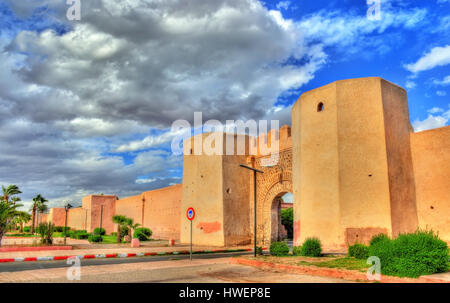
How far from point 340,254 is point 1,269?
1020 centimetres

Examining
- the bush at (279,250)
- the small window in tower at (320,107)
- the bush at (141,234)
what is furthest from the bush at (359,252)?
the bush at (141,234)

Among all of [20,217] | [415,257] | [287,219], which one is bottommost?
[287,219]

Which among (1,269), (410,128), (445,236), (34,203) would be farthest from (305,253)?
(34,203)

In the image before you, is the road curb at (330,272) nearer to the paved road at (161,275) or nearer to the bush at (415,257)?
the bush at (415,257)

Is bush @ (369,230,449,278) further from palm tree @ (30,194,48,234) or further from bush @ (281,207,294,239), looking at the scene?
palm tree @ (30,194,48,234)

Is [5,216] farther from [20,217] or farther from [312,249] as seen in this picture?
[20,217]

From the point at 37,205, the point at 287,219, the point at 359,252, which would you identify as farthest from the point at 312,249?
the point at 37,205

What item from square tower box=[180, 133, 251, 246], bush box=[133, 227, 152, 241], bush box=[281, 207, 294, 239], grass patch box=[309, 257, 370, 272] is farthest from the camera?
bush box=[281, 207, 294, 239]

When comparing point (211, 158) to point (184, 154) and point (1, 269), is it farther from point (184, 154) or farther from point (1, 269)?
point (1, 269)

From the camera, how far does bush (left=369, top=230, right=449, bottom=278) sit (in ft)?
22.4

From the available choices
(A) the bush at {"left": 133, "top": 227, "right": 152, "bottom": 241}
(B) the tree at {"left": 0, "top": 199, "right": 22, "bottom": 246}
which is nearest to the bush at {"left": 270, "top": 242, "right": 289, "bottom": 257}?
(B) the tree at {"left": 0, "top": 199, "right": 22, "bottom": 246}

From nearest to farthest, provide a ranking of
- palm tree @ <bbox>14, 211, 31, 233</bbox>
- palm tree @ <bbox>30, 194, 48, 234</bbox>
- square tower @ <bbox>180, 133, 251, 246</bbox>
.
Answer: palm tree @ <bbox>14, 211, 31, 233</bbox>
square tower @ <bbox>180, 133, 251, 246</bbox>
palm tree @ <bbox>30, 194, 48, 234</bbox>

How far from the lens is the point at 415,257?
272 inches
